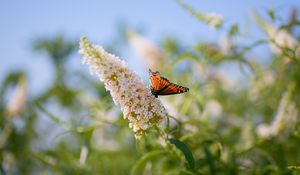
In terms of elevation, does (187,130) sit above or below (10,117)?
below

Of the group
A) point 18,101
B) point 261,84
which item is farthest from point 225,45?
point 18,101

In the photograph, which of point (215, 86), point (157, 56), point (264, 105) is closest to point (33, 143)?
point (157, 56)

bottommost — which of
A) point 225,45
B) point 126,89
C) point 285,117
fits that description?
point 126,89

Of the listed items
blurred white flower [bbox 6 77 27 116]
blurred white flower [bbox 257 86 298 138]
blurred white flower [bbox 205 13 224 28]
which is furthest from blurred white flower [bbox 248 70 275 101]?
blurred white flower [bbox 6 77 27 116]

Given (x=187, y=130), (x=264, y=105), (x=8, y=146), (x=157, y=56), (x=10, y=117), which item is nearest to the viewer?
(x=187, y=130)

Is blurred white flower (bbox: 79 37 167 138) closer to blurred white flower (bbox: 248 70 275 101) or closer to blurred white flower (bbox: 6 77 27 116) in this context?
blurred white flower (bbox: 248 70 275 101)

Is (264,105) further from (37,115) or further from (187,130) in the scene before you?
(37,115)

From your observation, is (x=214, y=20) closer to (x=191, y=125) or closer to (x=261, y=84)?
(x=191, y=125)
